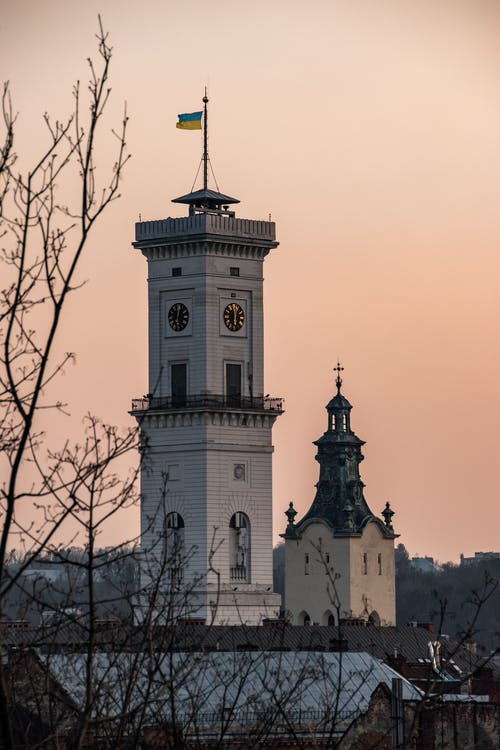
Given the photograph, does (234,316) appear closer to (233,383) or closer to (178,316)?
(178,316)

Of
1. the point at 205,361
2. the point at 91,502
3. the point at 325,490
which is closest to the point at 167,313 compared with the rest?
the point at 205,361

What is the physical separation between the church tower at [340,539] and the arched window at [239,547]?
66.7 ft

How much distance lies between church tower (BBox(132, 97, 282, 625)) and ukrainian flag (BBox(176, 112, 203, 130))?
5355 mm

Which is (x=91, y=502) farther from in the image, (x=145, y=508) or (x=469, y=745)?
(x=145, y=508)

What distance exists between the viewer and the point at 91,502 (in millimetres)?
29109

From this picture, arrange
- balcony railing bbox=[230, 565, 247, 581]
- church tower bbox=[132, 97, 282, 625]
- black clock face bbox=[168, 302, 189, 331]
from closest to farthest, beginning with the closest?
balcony railing bbox=[230, 565, 247, 581], church tower bbox=[132, 97, 282, 625], black clock face bbox=[168, 302, 189, 331]

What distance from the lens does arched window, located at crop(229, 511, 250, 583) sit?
133125mm

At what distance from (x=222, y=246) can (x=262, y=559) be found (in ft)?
54.5

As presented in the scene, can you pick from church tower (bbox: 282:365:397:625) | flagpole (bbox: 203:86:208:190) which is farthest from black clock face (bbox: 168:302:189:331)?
church tower (bbox: 282:365:397:625)

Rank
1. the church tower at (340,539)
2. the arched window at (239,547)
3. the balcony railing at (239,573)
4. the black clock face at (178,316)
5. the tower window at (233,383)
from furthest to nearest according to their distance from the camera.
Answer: the church tower at (340,539), the tower window at (233,383), the black clock face at (178,316), the arched window at (239,547), the balcony railing at (239,573)

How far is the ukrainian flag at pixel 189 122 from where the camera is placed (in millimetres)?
133375

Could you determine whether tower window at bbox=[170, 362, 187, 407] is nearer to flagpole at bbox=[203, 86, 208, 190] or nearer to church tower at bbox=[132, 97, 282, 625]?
church tower at bbox=[132, 97, 282, 625]

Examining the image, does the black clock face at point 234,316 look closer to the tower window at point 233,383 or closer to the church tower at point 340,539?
the tower window at point 233,383

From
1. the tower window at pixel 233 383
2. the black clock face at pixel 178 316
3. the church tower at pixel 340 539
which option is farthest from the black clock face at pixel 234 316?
the church tower at pixel 340 539
